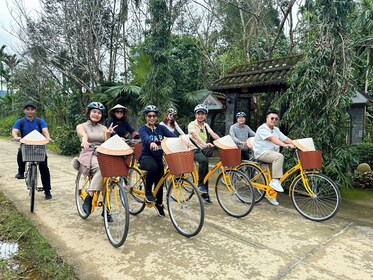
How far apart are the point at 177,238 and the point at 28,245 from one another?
173 centimetres

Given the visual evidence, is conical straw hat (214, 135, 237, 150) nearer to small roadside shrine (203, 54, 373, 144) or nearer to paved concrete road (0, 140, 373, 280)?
paved concrete road (0, 140, 373, 280)

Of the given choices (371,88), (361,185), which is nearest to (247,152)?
(361,185)

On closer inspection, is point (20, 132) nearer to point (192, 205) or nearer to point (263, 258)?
point (192, 205)

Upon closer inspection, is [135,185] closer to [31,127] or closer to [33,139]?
[33,139]

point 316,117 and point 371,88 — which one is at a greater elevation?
point 371,88

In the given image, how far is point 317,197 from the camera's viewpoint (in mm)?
4027

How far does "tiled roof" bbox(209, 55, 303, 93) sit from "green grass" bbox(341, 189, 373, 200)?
2.64 metres

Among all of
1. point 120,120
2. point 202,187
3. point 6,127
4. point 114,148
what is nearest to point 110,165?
point 114,148

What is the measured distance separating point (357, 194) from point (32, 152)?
5863mm

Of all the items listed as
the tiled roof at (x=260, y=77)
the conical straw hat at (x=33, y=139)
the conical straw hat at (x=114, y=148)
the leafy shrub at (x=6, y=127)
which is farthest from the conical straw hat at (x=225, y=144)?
the leafy shrub at (x=6, y=127)

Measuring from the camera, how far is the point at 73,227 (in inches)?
145

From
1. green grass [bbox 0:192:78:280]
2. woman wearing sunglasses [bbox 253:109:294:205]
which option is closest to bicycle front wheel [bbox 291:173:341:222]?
woman wearing sunglasses [bbox 253:109:294:205]

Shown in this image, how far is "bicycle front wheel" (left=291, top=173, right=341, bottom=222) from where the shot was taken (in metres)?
3.89

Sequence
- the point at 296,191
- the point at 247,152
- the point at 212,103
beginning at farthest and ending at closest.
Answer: the point at 212,103 → the point at 247,152 → the point at 296,191
